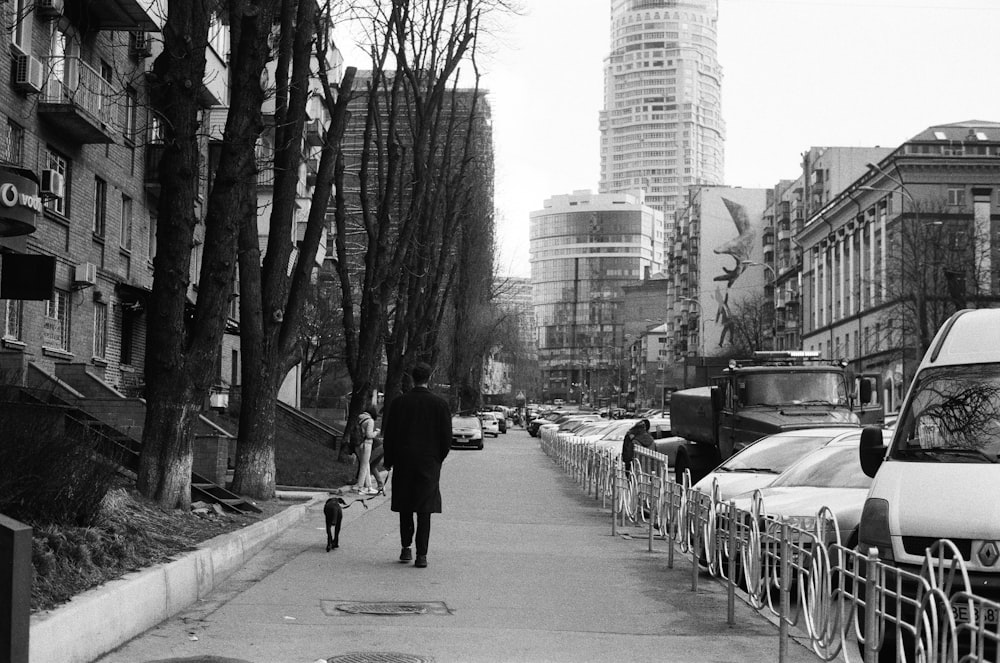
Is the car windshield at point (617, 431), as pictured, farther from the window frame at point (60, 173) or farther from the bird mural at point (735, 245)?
the bird mural at point (735, 245)

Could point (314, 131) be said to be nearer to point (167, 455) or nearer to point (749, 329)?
point (167, 455)

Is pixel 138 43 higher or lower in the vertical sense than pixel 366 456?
higher

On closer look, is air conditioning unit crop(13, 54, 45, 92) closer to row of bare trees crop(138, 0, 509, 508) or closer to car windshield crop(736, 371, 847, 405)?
→ row of bare trees crop(138, 0, 509, 508)

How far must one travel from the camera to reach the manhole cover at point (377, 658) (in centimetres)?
754

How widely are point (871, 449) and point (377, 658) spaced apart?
377 cm

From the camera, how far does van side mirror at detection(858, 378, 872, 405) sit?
74.6 ft

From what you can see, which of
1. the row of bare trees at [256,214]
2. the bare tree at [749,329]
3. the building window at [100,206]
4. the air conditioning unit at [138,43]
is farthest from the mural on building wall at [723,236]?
the building window at [100,206]

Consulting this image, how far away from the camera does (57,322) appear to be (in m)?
25.7

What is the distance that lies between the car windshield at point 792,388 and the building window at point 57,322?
43.3ft

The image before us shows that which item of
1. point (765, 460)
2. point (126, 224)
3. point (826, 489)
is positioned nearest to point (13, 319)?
point (126, 224)

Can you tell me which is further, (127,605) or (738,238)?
(738,238)

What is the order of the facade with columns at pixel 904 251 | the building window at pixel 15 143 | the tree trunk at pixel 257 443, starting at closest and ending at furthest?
the tree trunk at pixel 257 443
the building window at pixel 15 143
the facade with columns at pixel 904 251

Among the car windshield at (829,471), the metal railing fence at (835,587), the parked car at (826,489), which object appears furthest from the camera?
the car windshield at (829,471)

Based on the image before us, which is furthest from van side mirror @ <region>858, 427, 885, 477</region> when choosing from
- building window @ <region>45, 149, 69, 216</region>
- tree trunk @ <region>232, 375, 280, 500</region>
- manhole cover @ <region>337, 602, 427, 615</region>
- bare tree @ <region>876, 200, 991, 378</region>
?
bare tree @ <region>876, 200, 991, 378</region>
